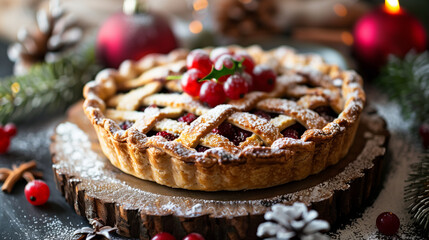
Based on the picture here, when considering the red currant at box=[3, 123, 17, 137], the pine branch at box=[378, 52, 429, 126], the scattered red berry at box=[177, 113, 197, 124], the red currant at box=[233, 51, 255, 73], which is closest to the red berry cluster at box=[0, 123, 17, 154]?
the red currant at box=[3, 123, 17, 137]

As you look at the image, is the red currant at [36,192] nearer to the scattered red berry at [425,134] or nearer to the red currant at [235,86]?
the red currant at [235,86]

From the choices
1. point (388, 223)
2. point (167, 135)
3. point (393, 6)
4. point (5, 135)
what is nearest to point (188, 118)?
point (167, 135)

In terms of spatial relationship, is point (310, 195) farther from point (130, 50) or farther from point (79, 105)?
point (130, 50)

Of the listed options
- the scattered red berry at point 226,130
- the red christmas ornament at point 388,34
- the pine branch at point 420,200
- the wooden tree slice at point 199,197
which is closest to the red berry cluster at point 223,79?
the scattered red berry at point 226,130

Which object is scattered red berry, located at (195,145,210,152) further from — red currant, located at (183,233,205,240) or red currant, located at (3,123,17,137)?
red currant, located at (3,123,17,137)

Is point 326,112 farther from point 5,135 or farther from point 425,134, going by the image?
point 5,135

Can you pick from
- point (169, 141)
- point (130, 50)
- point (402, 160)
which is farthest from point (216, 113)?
point (130, 50)
